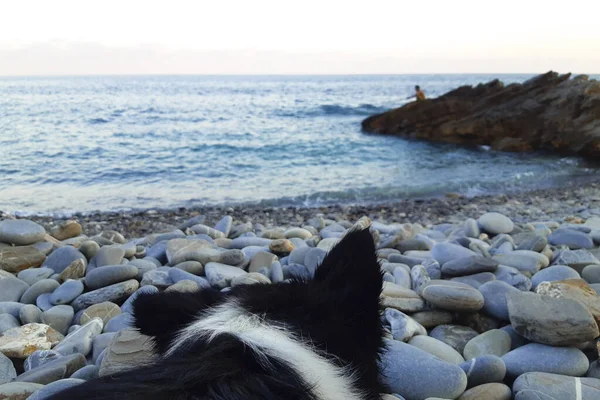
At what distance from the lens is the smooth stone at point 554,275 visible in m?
3.94

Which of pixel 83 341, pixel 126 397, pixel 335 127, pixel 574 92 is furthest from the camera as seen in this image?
pixel 335 127

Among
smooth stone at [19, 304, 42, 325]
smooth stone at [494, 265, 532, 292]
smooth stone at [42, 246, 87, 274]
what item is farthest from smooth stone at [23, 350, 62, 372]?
smooth stone at [494, 265, 532, 292]

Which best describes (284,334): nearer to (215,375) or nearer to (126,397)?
(215,375)

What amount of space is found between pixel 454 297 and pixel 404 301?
0.34 meters

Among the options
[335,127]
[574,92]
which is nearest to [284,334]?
[574,92]

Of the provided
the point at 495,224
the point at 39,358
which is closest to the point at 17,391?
the point at 39,358

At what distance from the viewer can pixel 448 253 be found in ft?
15.3

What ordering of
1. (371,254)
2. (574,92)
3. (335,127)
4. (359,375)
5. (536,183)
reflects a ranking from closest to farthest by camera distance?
(359,375)
(371,254)
(536,183)
(574,92)
(335,127)

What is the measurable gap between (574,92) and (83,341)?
22135 mm

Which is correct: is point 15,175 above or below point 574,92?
below

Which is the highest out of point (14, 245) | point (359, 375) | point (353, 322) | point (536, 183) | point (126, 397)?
point (126, 397)

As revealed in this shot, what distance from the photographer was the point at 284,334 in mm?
1244

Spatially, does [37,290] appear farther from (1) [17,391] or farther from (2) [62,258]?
(1) [17,391]

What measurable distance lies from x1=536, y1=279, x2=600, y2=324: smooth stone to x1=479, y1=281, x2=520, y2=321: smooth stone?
207mm
